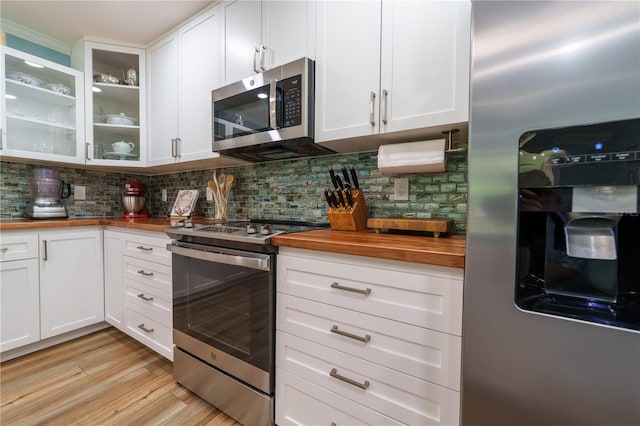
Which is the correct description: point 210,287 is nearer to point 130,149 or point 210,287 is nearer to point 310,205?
point 310,205

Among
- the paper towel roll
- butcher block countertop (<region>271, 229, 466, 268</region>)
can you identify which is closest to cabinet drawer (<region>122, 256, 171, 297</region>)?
butcher block countertop (<region>271, 229, 466, 268</region>)

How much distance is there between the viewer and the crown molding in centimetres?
203

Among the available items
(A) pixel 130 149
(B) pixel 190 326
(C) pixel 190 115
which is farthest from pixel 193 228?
(A) pixel 130 149

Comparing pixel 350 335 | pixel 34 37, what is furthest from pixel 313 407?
pixel 34 37

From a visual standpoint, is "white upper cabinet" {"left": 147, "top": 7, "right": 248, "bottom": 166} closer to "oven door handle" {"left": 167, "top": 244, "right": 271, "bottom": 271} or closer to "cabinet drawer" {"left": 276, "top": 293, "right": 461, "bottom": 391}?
"oven door handle" {"left": 167, "top": 244, "right": 271, "bottom": 271}

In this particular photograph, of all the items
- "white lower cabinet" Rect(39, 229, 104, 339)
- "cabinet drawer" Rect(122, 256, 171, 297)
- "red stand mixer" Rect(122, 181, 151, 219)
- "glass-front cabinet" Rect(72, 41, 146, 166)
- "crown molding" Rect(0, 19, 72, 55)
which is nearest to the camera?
"cabinet drawer" Rect(122, 256, 171, 297)

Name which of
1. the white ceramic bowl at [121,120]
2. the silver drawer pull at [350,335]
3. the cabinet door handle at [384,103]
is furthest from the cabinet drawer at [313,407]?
the white ceramic bowl at [121,120]

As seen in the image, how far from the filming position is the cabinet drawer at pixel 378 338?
827 millimetres

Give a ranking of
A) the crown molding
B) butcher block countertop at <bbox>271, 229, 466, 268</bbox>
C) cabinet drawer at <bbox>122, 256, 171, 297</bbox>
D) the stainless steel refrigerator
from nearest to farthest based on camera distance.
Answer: the stainless steel refrigerator
butcher block countertop at <bbox>271, 229, 466, 268</bbox>
cabinet drawer at <bbox>122, 256, 171, 297</bbox>
the crown molding

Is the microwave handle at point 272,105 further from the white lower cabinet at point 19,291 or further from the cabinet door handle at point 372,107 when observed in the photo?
the white lower cabinet at point 19,291

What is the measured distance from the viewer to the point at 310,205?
1729mm

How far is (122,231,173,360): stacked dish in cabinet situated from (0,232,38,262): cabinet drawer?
534 millimetres

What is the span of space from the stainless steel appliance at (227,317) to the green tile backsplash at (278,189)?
503mm

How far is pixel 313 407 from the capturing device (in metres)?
1.10
